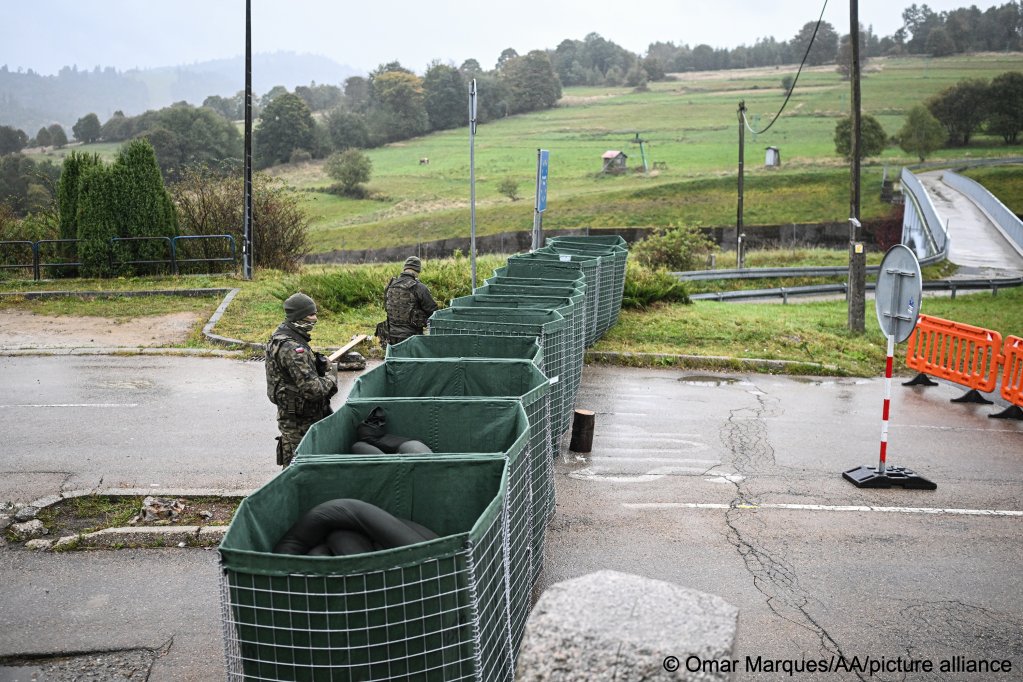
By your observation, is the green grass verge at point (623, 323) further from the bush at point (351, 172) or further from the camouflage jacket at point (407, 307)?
the bush at point (351, 172)

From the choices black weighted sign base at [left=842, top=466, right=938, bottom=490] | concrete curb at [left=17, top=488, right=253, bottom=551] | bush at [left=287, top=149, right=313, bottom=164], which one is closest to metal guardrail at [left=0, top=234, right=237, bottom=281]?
concrete curb at [left=17, top=488, right=253, bottom=551]

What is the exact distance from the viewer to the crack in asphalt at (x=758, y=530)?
23.0 feet

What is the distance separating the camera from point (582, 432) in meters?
11.3

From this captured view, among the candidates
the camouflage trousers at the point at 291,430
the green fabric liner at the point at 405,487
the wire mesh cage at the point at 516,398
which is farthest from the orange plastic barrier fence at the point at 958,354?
the green fabric liner at the point at 405,487

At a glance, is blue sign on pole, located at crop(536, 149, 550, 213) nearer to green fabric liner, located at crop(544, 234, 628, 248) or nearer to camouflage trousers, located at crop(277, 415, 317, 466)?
green fabric liner, located at crop(544, 234, 628, 248)

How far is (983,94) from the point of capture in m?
95.8

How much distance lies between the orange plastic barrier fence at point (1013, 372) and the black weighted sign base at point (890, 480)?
4.26m

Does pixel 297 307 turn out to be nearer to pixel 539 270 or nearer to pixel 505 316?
pixel 505 316

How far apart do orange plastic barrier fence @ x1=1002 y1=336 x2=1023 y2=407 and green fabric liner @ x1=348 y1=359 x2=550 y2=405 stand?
8.76 m

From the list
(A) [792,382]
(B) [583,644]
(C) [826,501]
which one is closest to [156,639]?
(B) [583,644]

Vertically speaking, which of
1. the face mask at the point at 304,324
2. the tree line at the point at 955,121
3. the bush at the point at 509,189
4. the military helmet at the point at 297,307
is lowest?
the face mask at the point at 304,324

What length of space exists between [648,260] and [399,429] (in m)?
34.2

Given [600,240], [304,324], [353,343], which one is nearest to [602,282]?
[600,240]

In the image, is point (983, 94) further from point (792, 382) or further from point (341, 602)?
point (341, 602)
